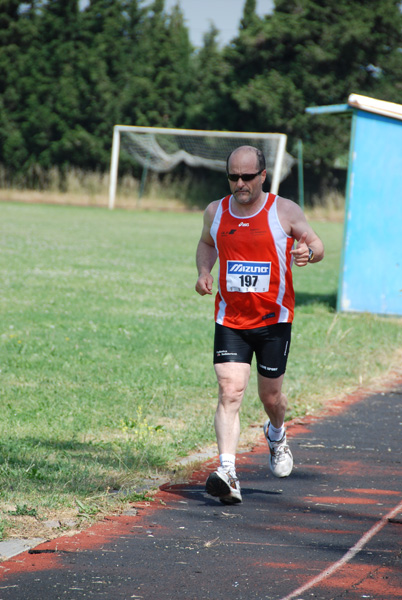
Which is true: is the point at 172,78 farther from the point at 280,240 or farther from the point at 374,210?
the point at 280,240

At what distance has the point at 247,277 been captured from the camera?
15.9 ft

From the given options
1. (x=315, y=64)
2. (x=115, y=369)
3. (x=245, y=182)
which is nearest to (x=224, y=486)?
(x=245, y=182)

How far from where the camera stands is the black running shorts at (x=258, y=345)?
4.95 metres

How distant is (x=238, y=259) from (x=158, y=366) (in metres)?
3.78

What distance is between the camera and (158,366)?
27.8 feet

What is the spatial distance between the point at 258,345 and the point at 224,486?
90 cm

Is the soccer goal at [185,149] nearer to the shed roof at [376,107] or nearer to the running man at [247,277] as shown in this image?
the shed roof at [376,107]

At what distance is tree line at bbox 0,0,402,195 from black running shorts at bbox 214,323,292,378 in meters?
38.9

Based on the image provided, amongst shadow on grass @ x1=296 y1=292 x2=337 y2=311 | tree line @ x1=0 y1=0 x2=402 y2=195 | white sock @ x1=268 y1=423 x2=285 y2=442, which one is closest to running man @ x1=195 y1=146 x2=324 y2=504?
white sock @ x1=268 y1=423 x2=285 y2=442

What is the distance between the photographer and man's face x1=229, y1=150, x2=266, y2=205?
15.8ft

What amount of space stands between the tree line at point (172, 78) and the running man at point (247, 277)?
128 ft

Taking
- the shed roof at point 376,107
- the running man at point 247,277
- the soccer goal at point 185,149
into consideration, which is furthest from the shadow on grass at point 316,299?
the soccer goal at point 185,149

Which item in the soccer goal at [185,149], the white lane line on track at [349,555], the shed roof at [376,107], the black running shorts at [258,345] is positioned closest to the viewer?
the white lane line on track at [349,555]

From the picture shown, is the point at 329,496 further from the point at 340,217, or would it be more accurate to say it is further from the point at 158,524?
the point at 340,217
